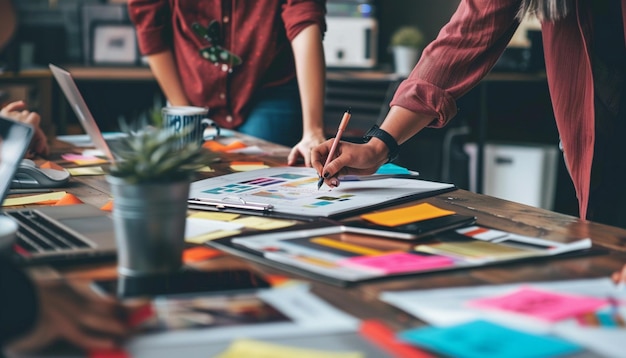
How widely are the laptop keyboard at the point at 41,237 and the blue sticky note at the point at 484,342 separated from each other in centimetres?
46

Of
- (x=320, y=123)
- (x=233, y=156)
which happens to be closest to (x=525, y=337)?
(x=233, y=156)

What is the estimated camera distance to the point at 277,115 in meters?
2.17

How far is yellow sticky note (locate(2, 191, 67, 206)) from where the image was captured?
48.5 inches

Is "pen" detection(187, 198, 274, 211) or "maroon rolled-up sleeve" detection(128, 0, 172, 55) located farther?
"maroon rolled-up sleeve" detection(128, 0, 172, 55)

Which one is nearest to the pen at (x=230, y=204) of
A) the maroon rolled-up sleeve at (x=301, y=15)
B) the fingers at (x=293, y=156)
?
the fingers at (x=293, y=156)

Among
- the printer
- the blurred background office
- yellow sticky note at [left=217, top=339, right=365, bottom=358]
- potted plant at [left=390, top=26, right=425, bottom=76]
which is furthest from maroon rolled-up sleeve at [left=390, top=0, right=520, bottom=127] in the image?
the printer

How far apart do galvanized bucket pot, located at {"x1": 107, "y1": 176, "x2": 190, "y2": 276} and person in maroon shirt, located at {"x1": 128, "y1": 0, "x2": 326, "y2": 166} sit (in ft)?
4.25

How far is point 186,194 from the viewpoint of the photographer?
81 centimetres

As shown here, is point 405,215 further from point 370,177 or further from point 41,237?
point 41,237

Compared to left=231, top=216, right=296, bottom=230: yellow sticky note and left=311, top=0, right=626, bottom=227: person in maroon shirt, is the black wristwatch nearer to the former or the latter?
left=311, top=0, right=626, bottom=227: person in maroon shirt

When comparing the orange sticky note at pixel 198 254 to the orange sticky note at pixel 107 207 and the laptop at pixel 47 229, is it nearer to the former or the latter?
the laptop at pixel 47 229

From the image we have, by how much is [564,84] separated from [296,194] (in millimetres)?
596

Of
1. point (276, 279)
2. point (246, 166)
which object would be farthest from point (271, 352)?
point (246, 166)

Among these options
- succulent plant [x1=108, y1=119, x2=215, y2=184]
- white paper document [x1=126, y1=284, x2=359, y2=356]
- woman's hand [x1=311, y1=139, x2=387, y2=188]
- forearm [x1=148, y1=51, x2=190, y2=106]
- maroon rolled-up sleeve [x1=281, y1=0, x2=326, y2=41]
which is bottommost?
white paper document [x1=126, y1=284, x2=359, y2=356]
